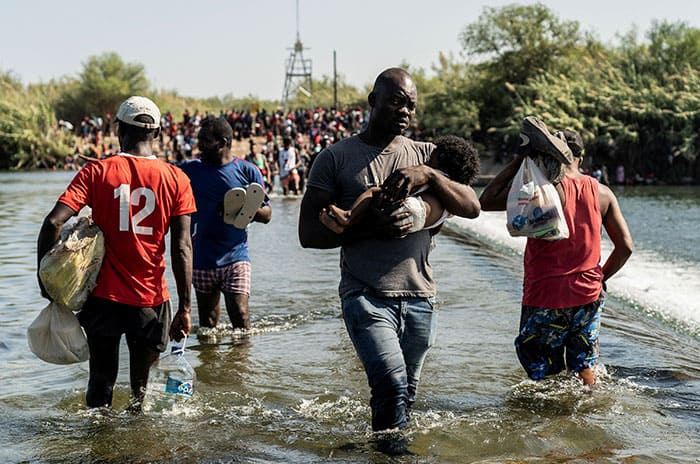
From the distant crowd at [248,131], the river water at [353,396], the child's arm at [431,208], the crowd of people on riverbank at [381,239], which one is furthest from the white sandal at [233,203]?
the distant crowd at [248,131]

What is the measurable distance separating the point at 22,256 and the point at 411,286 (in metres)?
11.6

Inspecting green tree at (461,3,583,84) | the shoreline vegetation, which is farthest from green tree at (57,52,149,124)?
green tree at (461,3,583,84)

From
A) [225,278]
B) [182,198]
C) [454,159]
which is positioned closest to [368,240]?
[454,159]

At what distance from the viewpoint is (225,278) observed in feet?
25.7

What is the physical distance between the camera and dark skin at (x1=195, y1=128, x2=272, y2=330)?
7.65 metres

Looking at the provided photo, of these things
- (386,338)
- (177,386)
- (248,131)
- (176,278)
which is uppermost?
(248,131)

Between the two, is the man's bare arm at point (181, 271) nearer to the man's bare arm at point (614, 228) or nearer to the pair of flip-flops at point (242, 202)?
the pair of flip-flops at point (242, 202)

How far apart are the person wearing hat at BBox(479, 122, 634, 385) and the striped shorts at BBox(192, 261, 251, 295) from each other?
8.35 ft

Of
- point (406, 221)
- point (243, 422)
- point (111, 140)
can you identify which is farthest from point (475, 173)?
point (111, 140)

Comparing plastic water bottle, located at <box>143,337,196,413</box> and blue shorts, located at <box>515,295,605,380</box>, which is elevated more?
blue shorts, located at <box>515,295,605,380</box>

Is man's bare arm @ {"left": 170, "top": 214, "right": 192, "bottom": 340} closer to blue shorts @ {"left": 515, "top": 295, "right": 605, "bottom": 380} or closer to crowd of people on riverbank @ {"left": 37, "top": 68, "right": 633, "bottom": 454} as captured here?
crowd of people on riverbank @ {"left": 37, "top": 68, "right": 633, "bottom": 454}

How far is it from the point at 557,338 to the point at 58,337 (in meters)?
2.93

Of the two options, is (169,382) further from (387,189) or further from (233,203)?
(233,203)

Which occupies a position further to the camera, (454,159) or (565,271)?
(565,271)
